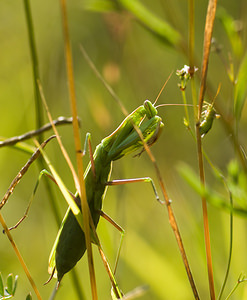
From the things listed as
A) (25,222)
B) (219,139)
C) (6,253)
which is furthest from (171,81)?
(6,253)

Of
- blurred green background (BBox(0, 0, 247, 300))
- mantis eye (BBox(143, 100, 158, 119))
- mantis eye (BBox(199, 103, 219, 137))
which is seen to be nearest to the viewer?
mantis eye (BBox(199, 103, 219, 137))

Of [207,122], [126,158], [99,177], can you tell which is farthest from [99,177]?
[126,158]

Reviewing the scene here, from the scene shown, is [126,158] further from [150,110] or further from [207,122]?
[207,122]

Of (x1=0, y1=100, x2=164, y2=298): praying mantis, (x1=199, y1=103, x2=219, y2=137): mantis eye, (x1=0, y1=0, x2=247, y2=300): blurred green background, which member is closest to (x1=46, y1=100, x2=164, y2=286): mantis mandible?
(x1=0, y1=100, x2=164, y2=298): praying mantis

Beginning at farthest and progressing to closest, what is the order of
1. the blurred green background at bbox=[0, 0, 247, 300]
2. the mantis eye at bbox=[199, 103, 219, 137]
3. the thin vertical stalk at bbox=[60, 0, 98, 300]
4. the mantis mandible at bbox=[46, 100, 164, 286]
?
the blurred green background at bbox=[0, 0, 247, 300] < the mantis mandible at bbox=[46, 100, 164, 286] < the mantis eye at bbox=[199, 103, 219, 137] < the thin vertical stalk at bbox=[60, 0, 98, 300]

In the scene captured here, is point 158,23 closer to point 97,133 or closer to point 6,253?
point 6,253

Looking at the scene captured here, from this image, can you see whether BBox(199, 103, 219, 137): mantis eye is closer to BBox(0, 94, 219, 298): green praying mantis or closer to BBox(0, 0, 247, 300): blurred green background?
BBox(0, 94, 219, 298): green praying mantis

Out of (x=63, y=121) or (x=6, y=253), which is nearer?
(x=63, y=121)
